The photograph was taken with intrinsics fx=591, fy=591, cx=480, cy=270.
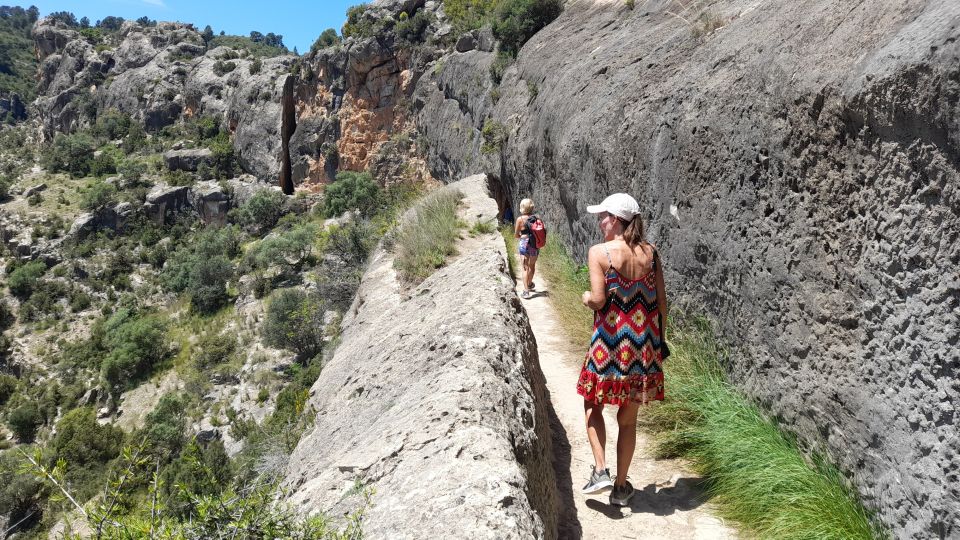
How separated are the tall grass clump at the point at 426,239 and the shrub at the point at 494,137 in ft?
13.8

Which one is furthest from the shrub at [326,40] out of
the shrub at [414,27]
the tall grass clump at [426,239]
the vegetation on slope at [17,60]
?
the vegetation on slope at [17,60]

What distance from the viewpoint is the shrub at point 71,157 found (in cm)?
4794

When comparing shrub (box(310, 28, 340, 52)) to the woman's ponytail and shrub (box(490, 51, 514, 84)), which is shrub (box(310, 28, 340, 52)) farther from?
the woman's ponytail

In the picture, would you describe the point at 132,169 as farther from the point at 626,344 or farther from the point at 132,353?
the point at 626,344

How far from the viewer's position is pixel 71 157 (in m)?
48.2

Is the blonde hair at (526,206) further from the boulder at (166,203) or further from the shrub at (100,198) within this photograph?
the shrub at (100,198)

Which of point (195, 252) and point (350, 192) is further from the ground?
point (350, 192)

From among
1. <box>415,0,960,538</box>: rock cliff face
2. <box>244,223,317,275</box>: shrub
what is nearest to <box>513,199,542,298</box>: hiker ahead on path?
<box>415,0,960,538</box>: rock cliff face

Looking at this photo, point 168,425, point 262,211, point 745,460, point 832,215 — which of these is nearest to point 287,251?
point 262,211

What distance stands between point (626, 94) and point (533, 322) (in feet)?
10.2

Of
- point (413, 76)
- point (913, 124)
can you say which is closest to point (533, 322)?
point (913, 124)

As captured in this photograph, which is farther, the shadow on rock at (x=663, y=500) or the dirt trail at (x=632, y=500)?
the shadow on rock at (x=663, y=500)

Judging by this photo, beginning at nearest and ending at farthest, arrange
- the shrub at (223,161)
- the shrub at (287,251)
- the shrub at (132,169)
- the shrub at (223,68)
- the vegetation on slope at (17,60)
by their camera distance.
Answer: the shrub at (287,251) < the shrub at (223,161) < the shrub at (132,169) < the shrub at (223,68) < the vegetation on slope at (17,60)

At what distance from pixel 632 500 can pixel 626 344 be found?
0.99 meters
